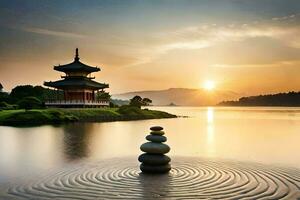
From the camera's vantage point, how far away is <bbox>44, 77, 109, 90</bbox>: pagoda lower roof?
9675 cm

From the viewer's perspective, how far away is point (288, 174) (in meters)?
20.3

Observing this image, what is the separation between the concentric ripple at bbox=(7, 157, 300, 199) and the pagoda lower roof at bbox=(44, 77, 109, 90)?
7545 centimetres

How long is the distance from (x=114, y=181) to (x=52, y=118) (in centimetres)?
6133

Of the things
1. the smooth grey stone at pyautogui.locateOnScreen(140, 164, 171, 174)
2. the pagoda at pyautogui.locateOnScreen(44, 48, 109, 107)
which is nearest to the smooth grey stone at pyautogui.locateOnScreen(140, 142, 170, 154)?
the smooth grey stone at pyautogui.locateOnScreen(140, 164, 171, 174)

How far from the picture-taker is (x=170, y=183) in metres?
17.3

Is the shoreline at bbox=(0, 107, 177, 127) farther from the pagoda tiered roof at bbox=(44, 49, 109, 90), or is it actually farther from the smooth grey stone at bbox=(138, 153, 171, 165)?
the smooth grey stone at bbox=(138, 153, 171, 165)

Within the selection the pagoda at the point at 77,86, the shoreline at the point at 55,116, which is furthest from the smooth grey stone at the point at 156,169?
the pagoda at the point at 77,86

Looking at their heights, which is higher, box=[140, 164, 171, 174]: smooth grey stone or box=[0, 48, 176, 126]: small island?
box=[0, 48, 176, 126]: small island

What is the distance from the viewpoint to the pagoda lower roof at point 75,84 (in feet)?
317

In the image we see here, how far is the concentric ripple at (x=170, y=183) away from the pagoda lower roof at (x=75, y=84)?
75.4 meters

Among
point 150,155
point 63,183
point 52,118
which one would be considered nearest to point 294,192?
point 150,155

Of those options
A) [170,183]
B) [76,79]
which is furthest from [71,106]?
[170,183]

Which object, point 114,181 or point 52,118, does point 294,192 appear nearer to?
point 114,181

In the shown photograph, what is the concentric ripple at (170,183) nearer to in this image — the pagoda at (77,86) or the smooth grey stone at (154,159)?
the smooth grey stone at (154,159)
